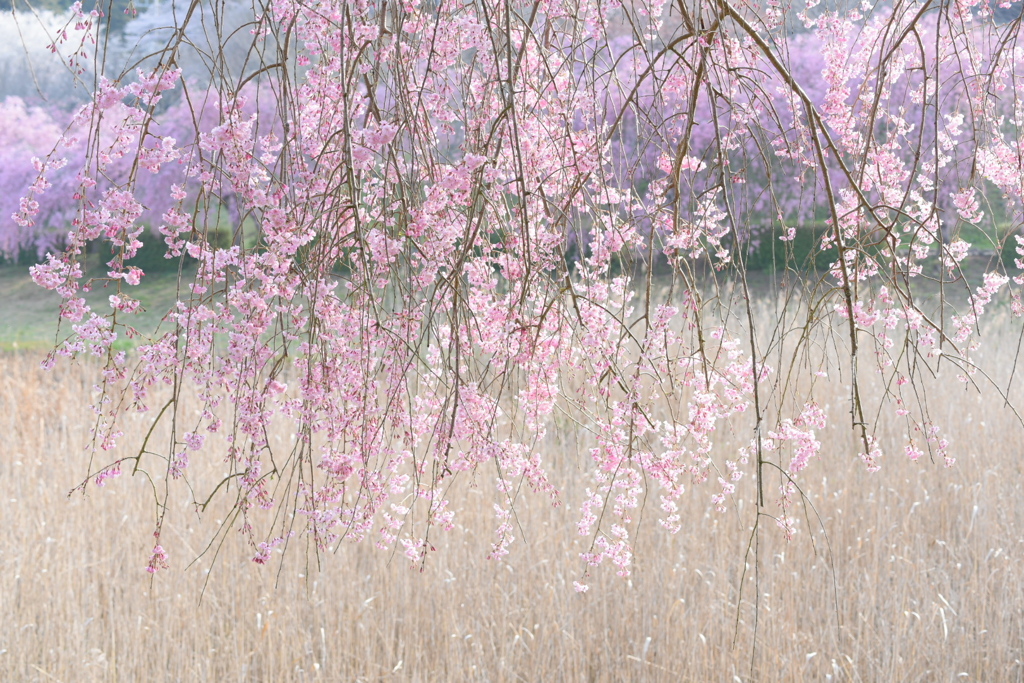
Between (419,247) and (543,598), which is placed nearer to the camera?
(419,247)

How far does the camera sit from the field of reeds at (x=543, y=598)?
7.45 ft

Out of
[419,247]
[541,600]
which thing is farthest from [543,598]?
[419,247]

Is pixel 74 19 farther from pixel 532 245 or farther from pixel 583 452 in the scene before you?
pixel 583 452

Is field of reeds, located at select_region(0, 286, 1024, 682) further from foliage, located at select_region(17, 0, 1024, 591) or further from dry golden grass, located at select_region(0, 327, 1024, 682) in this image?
foliage, located at select_region(17, 0, 1024, 591)

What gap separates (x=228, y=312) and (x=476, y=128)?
389 mm

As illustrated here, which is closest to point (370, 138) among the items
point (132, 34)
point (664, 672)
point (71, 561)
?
point (664, 672)

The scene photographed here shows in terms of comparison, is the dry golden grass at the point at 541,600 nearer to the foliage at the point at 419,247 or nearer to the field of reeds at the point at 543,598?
the field of reeds at the point at 543,598

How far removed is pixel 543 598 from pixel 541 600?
1 cm

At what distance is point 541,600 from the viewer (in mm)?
2436

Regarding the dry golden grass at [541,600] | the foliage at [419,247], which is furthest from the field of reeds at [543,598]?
the foliage at [419,247]

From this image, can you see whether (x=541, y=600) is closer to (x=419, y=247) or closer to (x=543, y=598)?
(x=543, y=598)

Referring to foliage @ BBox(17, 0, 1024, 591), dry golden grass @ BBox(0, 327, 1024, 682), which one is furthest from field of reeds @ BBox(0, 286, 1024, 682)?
foliage @ BBox(17, 0, 1024, 591)

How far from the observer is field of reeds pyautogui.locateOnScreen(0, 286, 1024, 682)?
7.45 feet

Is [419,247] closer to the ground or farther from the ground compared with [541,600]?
farther from the ground
